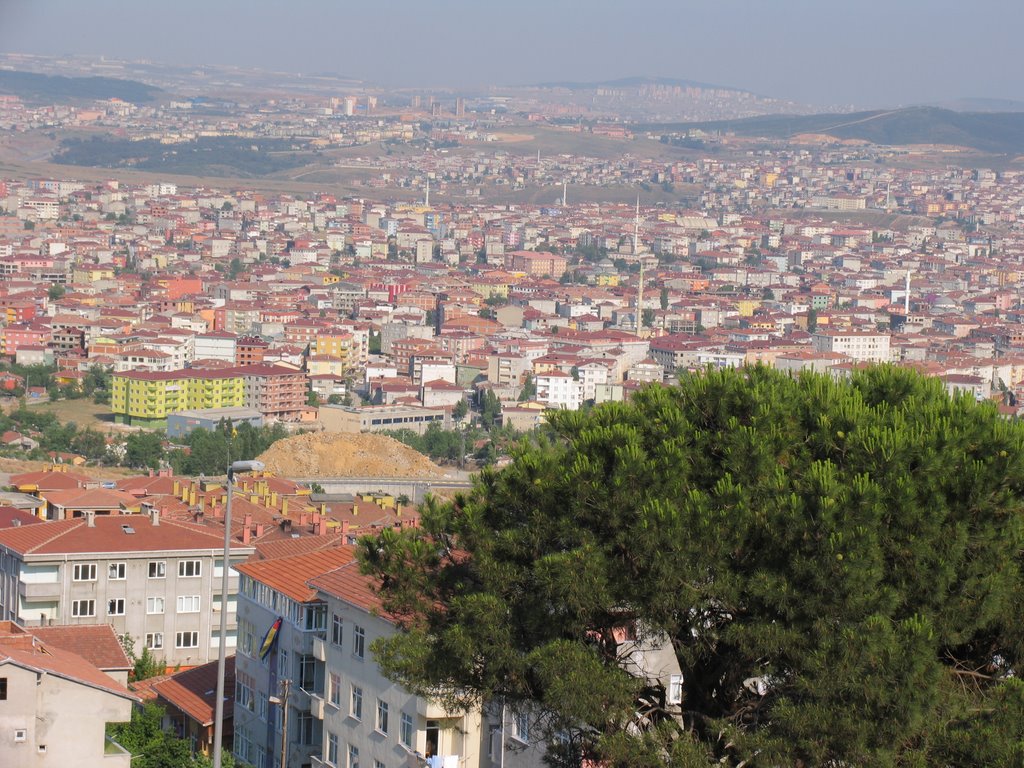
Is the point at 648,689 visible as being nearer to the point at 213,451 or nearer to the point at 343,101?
the point at 213,451

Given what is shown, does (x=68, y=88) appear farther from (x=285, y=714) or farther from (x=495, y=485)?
(x=495, y=485)

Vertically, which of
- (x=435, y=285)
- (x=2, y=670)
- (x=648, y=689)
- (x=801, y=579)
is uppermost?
(x=801, y=579)

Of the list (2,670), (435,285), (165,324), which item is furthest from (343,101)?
(2,670)

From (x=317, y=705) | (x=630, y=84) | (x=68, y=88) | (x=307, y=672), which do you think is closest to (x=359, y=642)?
(x=317, y=705)

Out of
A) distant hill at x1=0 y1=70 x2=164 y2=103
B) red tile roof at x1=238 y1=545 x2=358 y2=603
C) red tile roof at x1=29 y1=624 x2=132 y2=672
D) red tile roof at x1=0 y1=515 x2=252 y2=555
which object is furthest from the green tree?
distant hill at x1=0 y1=70 x2=164 y2=103

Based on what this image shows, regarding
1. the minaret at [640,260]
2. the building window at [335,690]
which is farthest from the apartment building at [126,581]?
the minaret at [640,260]

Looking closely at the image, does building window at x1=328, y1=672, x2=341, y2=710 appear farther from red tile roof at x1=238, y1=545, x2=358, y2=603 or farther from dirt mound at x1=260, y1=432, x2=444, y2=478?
dirt mound at x1=260, y1=432, x2=444, y2=478
